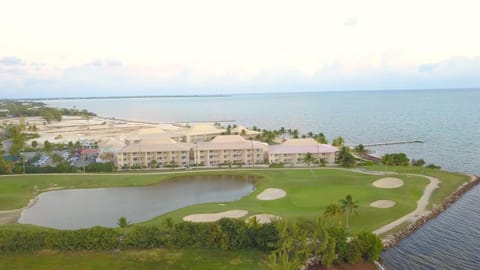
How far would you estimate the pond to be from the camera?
41.0 metres

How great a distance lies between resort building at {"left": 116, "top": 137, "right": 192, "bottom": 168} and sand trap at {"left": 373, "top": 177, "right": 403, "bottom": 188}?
110 ft

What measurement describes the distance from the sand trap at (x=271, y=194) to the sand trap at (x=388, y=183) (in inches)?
463

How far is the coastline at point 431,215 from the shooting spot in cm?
3303

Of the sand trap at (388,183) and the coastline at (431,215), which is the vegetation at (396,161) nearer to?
the coastline at (431,215)

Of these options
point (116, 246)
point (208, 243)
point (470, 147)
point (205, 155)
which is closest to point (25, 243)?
point (116, 246)

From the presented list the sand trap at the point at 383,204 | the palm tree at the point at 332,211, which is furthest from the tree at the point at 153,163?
the palm tree at the point at 332,211

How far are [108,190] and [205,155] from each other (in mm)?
21561

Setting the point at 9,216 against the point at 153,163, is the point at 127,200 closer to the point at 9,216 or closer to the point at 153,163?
the point at 9,216

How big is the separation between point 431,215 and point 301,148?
32639 mm

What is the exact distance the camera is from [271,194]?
46.8 meters

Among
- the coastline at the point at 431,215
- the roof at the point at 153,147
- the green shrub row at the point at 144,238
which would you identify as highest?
the roof at the point at 153,147

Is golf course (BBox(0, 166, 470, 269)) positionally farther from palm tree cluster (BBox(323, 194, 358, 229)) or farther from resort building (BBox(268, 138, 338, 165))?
resort building (BBox(268, 138, 338, 165))

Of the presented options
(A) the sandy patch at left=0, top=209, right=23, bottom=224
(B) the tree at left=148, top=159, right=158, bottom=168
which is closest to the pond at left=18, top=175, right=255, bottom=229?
(A) the sandy patch at left=0, top=209, right=23, bottom=224

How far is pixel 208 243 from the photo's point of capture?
30.2 meters
